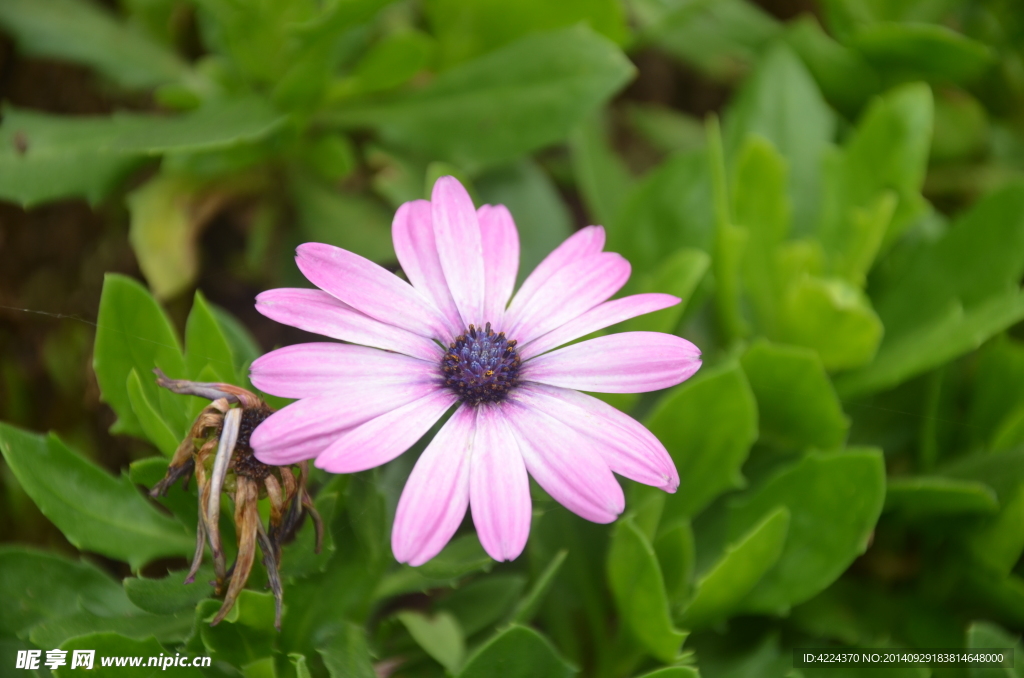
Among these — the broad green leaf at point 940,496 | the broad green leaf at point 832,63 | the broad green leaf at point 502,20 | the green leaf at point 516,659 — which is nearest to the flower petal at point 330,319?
the green leaf at point 516,659

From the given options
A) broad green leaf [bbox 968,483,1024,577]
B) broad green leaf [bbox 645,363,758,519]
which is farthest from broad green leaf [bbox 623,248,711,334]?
broad green leaf [bbox 968,483,1024,577]

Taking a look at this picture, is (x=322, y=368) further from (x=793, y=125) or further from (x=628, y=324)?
(x=793, y=125)

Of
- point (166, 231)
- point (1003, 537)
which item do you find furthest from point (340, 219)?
point (1003, 537)

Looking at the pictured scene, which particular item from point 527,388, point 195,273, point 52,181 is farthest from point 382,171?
point 527,388

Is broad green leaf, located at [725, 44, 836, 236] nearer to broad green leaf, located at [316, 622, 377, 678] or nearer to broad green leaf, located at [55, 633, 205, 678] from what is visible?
broad green leaf, located at [316, 622, 377, 678]

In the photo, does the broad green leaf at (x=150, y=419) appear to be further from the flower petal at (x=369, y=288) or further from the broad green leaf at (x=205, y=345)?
the flower petal at (x=369, y=288)
